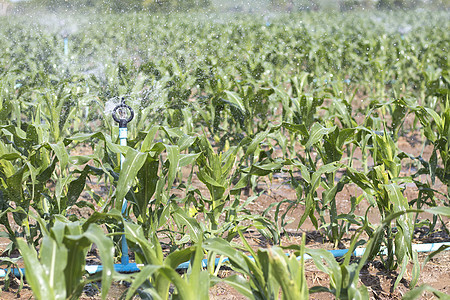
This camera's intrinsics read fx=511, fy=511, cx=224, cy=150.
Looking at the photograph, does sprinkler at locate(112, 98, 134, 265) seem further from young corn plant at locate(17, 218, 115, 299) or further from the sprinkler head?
young corn plant at locate(17, 218, 115, 299)

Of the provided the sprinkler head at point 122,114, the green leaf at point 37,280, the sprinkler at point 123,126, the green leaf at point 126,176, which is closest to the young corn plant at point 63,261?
the green leaf at point 37,280

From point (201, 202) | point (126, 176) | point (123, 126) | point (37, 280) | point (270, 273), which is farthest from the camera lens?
point (201, 202)

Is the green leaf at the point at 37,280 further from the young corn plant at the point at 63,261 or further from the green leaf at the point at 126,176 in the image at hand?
the green leaf at the point at 126,176

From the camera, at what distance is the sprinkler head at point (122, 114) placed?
8.24 feet

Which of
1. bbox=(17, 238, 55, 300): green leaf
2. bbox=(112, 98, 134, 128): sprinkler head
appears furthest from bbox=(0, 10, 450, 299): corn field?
bbox=(112, 98, 134, 128): sprinkler head

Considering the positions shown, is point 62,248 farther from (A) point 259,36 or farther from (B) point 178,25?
(B) point 178,25

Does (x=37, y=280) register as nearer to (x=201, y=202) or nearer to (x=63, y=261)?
(x=63, y=261)

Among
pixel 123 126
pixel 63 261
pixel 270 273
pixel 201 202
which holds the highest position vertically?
pixel 123 126

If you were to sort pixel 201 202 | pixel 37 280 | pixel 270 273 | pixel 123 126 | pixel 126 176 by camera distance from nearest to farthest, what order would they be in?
pixel 37 280, pixel 270 273, pixel 126 176, pixel 123 126, pixel 201 202

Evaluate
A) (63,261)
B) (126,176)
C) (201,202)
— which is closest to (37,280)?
(63,261)

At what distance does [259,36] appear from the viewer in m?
→ 13.8

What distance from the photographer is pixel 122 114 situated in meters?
2.57

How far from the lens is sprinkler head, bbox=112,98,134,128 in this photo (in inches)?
98.9

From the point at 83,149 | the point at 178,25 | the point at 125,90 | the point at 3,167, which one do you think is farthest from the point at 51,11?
the point at 3,167
